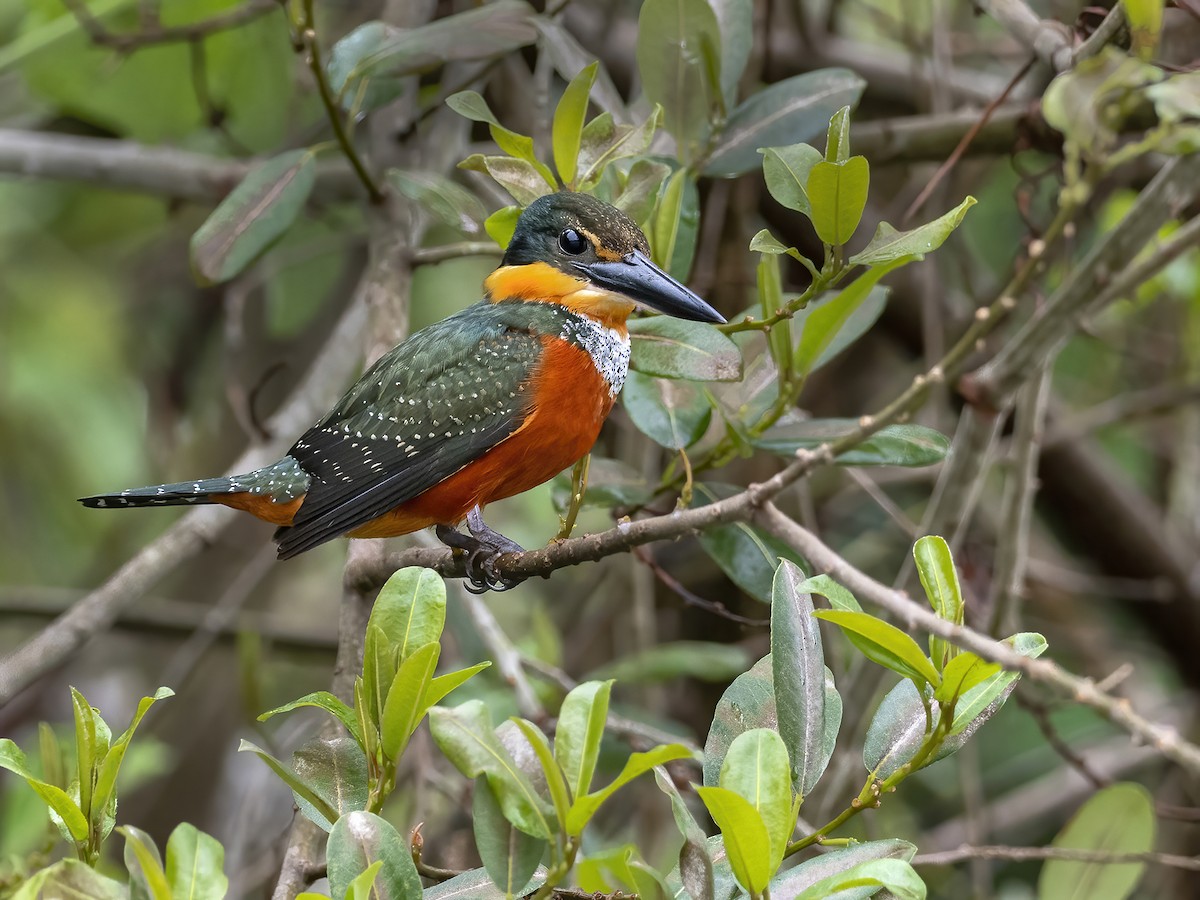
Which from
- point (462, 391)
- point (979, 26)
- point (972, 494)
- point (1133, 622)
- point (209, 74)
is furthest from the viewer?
point (979, 26)

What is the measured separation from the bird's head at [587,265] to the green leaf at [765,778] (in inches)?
39.9

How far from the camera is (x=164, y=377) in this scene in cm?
420

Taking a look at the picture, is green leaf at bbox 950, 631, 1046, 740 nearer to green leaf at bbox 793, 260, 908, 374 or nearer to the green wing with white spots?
green leaf at bbox 793, 260, 908, 374

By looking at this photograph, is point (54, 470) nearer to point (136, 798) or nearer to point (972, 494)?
point (136, 798)

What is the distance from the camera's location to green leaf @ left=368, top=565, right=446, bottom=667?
58.5 inches

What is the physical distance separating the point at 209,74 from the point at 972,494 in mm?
2521

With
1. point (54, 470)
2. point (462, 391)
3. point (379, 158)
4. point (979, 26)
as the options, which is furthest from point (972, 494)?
point (54, 470)

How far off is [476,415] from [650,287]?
44 cm

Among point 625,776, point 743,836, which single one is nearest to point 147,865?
point 625,776

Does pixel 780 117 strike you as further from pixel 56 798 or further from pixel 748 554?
pixel 56 798

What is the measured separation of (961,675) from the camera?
138cm

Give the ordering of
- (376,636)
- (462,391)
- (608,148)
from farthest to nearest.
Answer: (462,391)
(608,148)
(376,636)

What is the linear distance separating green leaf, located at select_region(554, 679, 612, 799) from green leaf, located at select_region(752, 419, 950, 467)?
88 centimetres

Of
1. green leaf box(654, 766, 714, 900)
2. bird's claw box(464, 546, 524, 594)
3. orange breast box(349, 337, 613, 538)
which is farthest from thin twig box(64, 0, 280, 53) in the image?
green leaf box(654, 766, 714, 900)
